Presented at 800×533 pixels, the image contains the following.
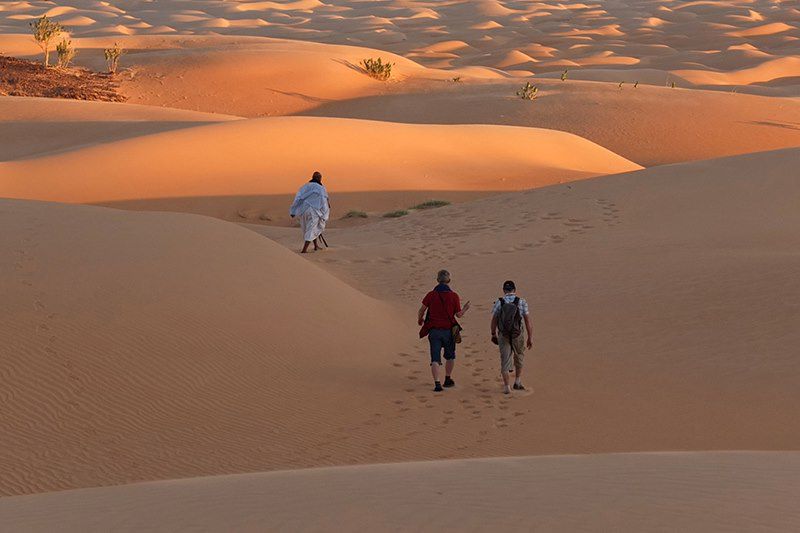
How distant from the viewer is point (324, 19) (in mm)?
90562

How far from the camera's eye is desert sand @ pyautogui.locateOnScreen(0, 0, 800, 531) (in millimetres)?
5535

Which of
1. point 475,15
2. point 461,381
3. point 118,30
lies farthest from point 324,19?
point 461,381

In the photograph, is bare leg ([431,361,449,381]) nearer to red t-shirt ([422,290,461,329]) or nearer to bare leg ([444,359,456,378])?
bare leg ([444,359,456,378])

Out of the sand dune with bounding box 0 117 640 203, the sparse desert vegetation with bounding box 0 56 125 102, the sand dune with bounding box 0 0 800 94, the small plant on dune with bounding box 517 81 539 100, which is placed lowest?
the sand dune with bounding box 0 117 640 203

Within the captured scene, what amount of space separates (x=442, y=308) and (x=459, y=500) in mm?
3993

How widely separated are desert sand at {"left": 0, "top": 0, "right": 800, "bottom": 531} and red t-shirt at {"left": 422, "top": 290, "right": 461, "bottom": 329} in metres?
0.68

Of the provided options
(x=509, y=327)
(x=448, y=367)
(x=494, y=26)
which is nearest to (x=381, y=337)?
(x=448, y=367)

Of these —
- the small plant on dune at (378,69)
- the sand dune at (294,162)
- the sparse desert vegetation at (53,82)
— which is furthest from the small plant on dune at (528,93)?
the sparse desert vegetation at (53,82)

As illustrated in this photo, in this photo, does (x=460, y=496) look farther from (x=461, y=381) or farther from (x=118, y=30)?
(x=118, y=30)

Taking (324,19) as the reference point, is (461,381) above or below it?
below

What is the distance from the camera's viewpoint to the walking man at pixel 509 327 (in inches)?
353

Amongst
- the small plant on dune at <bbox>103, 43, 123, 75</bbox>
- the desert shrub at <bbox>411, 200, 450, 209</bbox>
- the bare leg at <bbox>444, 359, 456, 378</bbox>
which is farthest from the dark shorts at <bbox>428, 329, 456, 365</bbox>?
the small plant on dune at <bbox>103, 43, 123, 75</bbox>

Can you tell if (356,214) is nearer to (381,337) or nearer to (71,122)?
(381,337)

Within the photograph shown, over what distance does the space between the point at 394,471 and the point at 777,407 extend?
4.09 m
